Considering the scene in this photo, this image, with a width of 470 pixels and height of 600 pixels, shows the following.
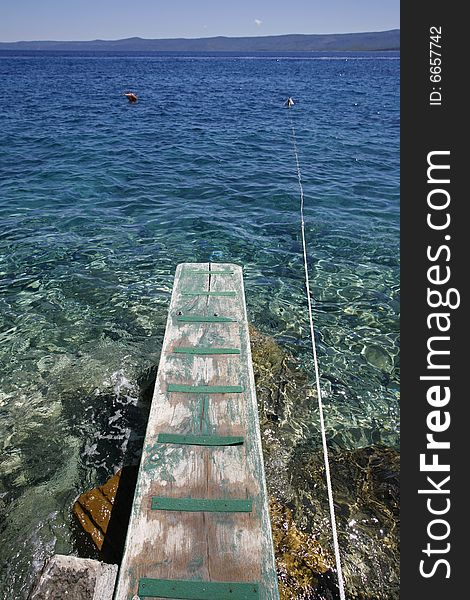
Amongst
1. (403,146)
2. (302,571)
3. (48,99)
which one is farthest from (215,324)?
(48,99)

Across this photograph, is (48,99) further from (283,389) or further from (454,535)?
(454,535)

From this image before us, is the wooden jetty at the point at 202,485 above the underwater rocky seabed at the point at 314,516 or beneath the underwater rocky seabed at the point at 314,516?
above

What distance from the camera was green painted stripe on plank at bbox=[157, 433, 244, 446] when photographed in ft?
14.8

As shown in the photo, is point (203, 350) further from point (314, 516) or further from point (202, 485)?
point (314, 516)

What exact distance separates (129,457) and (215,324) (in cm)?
226

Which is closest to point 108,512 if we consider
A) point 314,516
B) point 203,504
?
point 203,504

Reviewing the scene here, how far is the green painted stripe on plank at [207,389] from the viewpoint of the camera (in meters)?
5.22

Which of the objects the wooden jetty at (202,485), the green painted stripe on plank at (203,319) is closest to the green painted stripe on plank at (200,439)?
the wooden jetty at (202,485)

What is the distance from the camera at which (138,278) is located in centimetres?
1088

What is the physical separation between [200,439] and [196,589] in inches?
57.4

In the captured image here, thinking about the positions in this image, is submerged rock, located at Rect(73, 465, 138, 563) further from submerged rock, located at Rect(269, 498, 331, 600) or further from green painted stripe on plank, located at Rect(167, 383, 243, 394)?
submerged rock, located at Rect(269, 498, 331, 600)

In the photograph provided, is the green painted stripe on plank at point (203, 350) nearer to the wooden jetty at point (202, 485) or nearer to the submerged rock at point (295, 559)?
the wooden jetty at point (202, 485)

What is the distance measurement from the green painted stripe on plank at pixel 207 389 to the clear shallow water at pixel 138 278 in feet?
5.71

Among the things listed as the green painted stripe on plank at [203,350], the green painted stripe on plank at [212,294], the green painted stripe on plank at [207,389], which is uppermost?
the green painted stripe on plank at [212,294]
